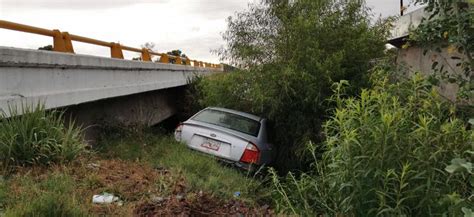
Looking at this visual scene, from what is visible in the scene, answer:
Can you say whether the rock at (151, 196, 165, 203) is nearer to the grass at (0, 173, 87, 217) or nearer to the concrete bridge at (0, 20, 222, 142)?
the grass at (0, 173, 87, 217)

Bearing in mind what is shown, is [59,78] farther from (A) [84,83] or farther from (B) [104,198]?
(B) [104,198]

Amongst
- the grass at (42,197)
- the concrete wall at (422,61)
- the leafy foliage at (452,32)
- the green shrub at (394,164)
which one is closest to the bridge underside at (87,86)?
the grass at (42,197)

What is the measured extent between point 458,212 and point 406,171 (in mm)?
599

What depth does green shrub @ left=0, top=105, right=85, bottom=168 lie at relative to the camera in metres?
5.27

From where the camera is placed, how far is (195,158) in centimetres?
792

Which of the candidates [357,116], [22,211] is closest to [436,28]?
[357,116]

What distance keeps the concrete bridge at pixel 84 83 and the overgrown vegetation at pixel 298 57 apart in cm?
270

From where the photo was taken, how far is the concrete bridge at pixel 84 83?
620cm

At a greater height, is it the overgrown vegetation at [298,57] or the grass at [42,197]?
the overgrown vegetation at [298,57]

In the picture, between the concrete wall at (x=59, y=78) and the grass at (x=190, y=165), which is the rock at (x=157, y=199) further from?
the concrete wall at (x=59, y=78)

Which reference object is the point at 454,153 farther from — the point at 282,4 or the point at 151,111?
the point at 151,111

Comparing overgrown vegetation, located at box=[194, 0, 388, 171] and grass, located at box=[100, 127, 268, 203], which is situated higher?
overgrown vegetation, located at box=[194, 0, 388, 171]

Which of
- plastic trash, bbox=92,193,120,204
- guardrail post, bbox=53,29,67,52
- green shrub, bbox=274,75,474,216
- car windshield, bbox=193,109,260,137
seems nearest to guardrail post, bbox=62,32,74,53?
guardrail post, bbox=53,29,67,52

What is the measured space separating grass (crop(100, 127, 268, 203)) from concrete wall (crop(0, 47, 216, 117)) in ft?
3.37
